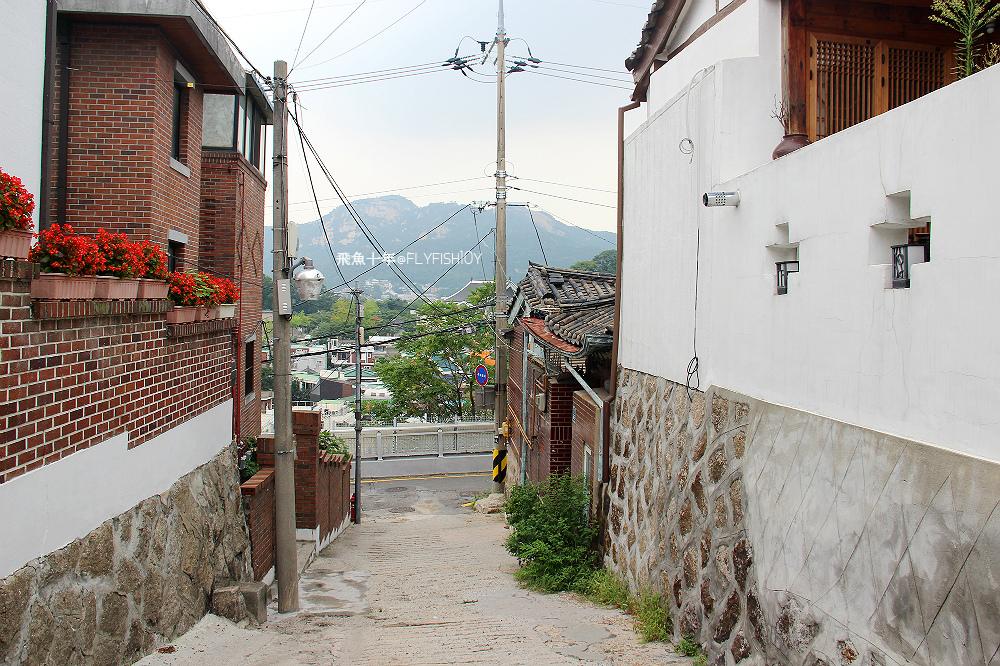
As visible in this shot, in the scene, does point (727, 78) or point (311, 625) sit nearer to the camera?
point (727, 78)

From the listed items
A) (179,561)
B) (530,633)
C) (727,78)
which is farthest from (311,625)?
(727,78)

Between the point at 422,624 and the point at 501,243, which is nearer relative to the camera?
the point at 422,624

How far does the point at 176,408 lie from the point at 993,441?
6852mm

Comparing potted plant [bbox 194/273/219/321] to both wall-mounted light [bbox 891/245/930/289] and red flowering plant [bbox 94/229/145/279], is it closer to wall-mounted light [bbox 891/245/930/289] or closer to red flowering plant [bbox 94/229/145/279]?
red flowering plant [bbox 94/229/145/279]

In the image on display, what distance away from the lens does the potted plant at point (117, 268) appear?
551cm

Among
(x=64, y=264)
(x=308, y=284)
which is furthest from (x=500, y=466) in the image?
(x=64, y=264)

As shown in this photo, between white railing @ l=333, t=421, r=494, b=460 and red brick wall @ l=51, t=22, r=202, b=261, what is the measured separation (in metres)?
21.0

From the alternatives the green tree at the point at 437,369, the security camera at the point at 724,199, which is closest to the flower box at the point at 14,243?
the security camera at the point at 724,199

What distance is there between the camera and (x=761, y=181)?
5668mm

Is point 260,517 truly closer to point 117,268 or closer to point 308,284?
point 308,284

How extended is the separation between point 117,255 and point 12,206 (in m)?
1.57

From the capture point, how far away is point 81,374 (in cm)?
521

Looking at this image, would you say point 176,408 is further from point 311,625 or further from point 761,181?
point 761,181

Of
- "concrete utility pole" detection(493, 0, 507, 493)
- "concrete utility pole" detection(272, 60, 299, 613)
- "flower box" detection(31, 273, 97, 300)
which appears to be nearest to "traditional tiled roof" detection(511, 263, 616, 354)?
"concrete utility pole" detection(493, 0, 507, 493)
